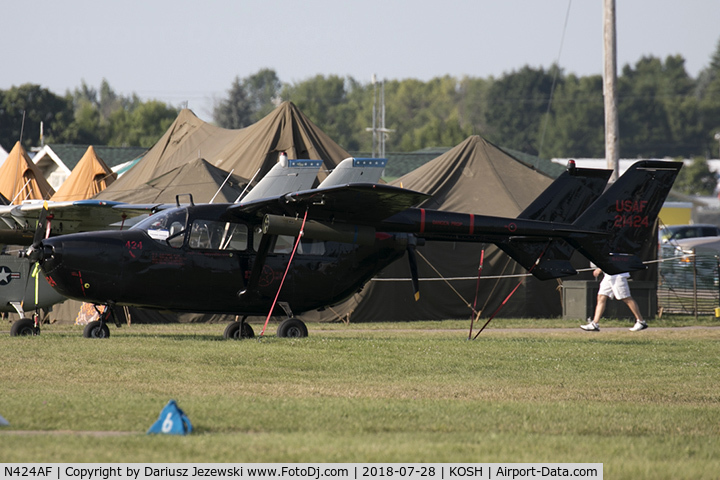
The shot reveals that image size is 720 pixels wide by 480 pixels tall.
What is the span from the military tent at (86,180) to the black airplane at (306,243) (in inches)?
495

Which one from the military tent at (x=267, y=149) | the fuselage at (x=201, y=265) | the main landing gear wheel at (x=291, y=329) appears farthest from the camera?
the military tent at (x=267, y=149)

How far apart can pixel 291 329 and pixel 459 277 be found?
8.00 metres

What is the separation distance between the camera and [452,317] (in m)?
23.0

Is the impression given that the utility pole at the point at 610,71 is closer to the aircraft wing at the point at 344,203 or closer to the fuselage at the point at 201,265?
the fuselage at the point at 201,265

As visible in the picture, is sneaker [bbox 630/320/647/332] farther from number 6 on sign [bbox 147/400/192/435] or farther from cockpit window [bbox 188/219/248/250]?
number 6 on sign [bbox 147/400/192/435]

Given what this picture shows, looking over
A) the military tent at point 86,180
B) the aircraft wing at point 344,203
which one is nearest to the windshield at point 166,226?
the aircraft wing at point 344,203

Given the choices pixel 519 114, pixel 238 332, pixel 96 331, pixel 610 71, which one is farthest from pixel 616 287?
pixel 519 114

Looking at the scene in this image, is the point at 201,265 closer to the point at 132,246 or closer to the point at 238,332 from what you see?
the point at 132,246

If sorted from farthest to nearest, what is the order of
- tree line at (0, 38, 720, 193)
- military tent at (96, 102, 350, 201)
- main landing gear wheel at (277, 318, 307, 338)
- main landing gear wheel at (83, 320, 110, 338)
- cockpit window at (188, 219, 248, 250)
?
tree line at (0, 38, 720, 193) < military tent at (96, 102, 350, 201) < main landing gear wheel at (277, 318, 307, 338) < main landing gear wheel at (83, 320, 110, 338) < cockpit window at (188, 219, 248, 250)

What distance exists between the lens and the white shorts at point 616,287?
1931 centimetres

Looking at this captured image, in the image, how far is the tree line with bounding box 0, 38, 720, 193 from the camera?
426ft

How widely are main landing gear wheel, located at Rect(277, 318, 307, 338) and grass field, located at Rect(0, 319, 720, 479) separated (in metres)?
0.99

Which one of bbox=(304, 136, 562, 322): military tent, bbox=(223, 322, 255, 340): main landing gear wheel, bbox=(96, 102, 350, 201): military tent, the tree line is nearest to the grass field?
bbox=(223, 322, 255, 340): main landing gear wheel

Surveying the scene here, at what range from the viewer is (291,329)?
15477mm
